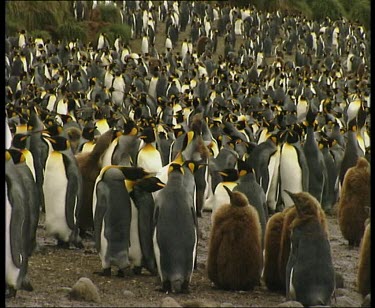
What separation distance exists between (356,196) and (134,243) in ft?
5.59

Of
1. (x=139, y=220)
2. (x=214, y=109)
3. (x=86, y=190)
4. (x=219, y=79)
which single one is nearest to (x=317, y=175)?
(x=86, y=190)

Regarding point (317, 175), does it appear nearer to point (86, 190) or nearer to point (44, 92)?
point (86, 190)

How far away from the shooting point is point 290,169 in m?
7.33

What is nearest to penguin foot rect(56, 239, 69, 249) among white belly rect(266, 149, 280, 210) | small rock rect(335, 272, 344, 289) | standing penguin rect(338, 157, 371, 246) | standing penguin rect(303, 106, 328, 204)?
small rock rect(335, 272, 344, 289)

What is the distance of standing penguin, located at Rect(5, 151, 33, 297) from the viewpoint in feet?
14.4

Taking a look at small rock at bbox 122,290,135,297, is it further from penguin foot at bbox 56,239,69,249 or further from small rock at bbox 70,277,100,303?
penguin foot at bbox 56,239,69,249

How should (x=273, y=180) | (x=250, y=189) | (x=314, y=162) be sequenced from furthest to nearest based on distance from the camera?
(x=314, y=162) < (x=273, y=180) < (x=250, y=189)

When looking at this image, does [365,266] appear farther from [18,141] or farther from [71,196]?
[18,141]

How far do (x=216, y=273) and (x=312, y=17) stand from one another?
2216cm

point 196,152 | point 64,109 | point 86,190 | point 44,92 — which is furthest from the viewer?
point 44,92

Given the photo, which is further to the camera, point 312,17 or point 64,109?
point 312,17

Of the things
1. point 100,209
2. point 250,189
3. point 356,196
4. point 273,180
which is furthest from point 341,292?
point 273,180

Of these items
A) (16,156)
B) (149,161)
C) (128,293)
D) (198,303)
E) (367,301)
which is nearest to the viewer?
(198,303)

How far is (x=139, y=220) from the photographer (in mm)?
5172
